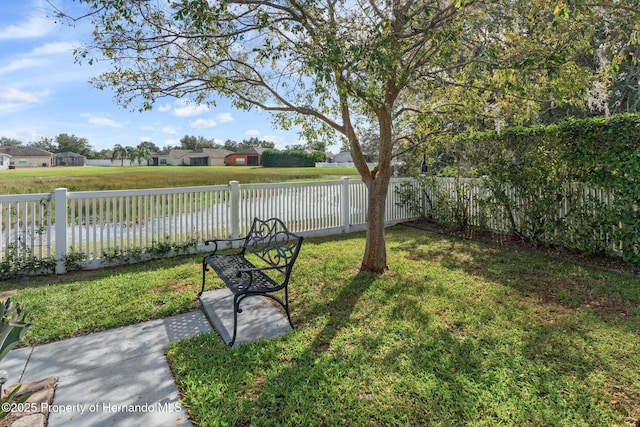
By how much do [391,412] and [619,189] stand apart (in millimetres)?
4996

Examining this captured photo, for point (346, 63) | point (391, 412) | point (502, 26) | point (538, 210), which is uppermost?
point (502, 26)

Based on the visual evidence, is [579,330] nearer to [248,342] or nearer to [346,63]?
[248,342]

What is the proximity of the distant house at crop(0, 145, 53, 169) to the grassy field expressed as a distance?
243mm

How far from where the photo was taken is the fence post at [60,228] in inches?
186

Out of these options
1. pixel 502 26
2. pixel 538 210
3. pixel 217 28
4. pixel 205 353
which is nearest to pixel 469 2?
pixel 502 26

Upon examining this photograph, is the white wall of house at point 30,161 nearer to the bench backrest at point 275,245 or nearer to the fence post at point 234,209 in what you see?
the fence post at point 234,209

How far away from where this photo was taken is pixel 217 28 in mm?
4262

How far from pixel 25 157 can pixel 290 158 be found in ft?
22.0

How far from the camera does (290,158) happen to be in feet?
35.7

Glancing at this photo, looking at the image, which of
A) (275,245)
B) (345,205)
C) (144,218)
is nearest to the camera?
(275,245)

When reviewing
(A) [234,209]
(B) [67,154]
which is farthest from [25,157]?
(A) [234,209]

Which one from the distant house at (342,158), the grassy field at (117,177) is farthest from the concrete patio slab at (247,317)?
Result: the distant house at (342,158)

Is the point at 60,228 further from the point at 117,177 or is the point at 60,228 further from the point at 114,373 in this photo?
the point at 114,373

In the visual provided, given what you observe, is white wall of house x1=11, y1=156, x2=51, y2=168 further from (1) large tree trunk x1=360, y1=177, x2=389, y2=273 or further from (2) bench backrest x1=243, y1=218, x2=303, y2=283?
(1) large tree trunk x1=360, y1=177, x2=389, y2=273
